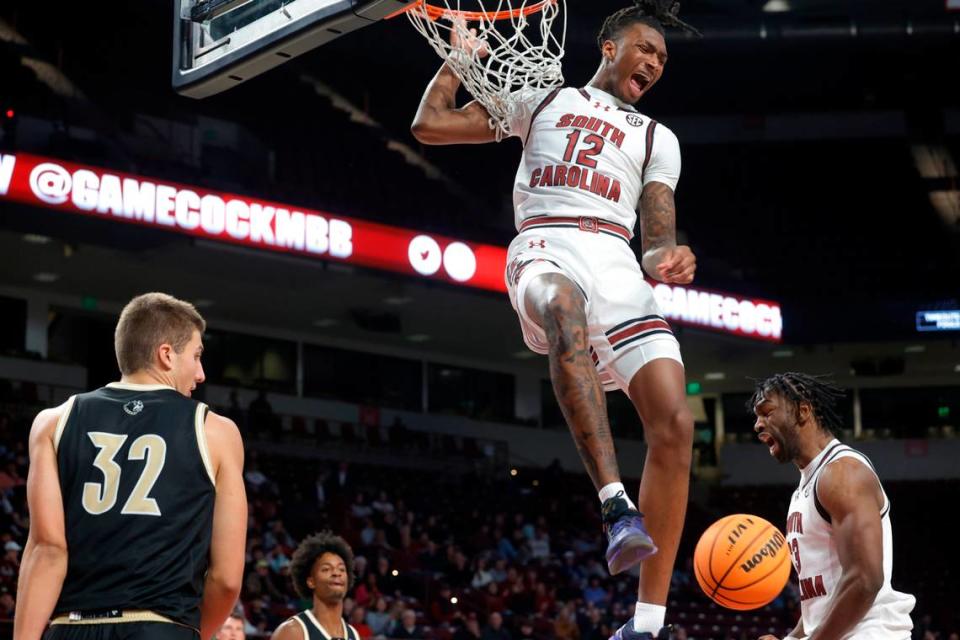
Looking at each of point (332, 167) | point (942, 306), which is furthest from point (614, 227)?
point (942, 306)

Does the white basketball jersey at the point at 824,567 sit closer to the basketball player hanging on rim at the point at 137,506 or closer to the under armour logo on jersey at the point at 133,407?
the basketball player hanging on rim at the point at 137,506

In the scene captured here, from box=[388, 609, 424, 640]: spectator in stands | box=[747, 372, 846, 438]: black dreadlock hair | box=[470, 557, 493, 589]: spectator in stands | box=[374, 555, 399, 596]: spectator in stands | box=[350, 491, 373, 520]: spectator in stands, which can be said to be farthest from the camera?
box=[350, 491, 373, 520]: spectator in stands

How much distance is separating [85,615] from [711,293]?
20.6m

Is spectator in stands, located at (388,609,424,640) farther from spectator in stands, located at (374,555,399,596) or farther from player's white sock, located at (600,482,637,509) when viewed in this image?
player's white sock, located at (600,482,637,509)

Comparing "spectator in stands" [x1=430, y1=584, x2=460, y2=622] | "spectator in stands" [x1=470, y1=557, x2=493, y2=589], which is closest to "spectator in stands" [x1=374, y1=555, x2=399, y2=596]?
"spectator in stands" [x1=430, y1=584, x2=460, y2=622]

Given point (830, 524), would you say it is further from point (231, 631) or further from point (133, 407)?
point (231, 631)

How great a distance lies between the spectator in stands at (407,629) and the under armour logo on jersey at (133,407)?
1121 cm

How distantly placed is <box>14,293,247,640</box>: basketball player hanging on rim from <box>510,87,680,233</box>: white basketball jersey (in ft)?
5.11

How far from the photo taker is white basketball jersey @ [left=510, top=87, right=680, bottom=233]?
4.73 metres

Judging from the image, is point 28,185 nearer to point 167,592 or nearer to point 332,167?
point 332,167

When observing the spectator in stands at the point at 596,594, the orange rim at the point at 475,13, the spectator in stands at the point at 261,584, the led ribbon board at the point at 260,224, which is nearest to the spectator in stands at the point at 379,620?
the spectator in stands at the point at 261,584

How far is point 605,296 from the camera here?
4.52 metres

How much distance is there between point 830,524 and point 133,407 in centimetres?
296

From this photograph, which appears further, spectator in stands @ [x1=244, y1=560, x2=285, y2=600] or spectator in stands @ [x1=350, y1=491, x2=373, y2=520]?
spectator in stands @ [x1=350, y1=491, x2=373, y2=520]
